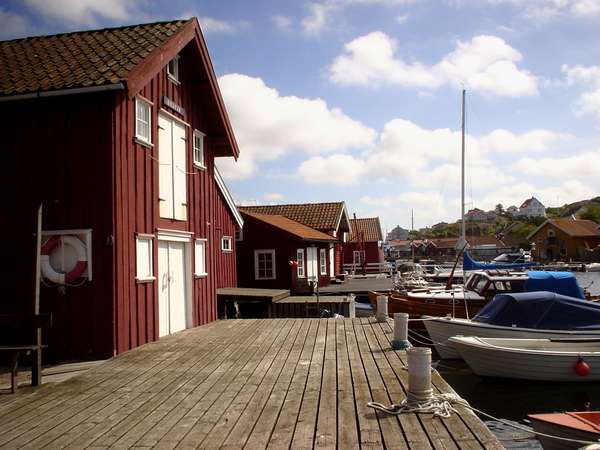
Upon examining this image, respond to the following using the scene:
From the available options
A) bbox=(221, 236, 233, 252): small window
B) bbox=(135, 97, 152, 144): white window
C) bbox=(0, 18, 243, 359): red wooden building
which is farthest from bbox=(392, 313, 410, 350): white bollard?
bbox=(221, 236, 233, 252): small window

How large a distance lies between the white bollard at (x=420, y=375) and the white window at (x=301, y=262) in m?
20.3

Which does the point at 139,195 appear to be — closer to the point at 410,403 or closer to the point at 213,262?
the point at 213,262

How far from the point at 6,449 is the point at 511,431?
9508 millimetres

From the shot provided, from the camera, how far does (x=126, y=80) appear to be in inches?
346

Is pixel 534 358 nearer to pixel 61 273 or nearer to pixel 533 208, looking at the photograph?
pixel 61 273

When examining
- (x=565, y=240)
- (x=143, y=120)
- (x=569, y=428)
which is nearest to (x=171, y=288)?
(x=143, y=120)

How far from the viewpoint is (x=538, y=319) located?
14.1 metres

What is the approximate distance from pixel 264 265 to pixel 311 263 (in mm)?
3344

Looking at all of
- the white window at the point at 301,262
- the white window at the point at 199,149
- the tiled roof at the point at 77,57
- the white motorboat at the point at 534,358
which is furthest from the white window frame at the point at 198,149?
the white window at the point at 301,262

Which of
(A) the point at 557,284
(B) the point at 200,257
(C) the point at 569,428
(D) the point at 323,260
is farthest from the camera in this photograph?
(D) the point at 323,260

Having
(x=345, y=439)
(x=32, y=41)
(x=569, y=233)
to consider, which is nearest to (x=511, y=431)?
(x=345, y=439)

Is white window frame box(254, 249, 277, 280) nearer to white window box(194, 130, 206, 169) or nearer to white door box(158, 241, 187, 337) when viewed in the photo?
white window box(194, 130, 206, 169)

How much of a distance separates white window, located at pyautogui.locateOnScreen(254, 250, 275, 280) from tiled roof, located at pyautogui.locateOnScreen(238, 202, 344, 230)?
22.1 feet

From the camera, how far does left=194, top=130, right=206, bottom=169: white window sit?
44.0 feet
